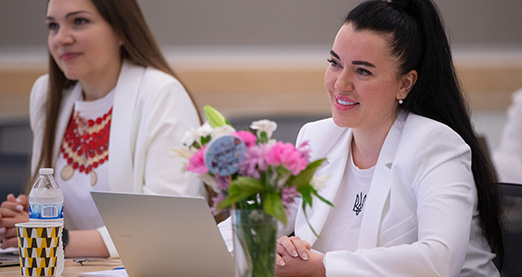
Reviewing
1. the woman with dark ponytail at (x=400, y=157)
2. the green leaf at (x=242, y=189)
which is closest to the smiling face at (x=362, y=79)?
the woman with dark ponytail at (x=400, y=157)

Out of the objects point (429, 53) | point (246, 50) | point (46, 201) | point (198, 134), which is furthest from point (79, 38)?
point (246, 50)

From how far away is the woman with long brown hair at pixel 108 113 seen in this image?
2806 mm

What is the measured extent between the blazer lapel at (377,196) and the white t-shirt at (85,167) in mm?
1238

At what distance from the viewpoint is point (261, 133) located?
1.35 metres

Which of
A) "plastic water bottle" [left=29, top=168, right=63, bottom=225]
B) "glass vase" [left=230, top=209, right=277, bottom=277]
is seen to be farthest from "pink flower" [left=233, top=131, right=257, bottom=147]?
"plastic water bottle" [left=29, top=168, right=63, bottom=225]

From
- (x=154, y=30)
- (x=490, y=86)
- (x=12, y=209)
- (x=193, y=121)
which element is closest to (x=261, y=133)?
(x=12, y=209)

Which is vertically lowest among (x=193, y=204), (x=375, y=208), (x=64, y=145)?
(x=64, y=145)

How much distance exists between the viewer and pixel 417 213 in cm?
181

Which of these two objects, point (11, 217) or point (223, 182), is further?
point (11, 217)

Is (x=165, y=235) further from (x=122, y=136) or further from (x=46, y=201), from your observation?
(x=122, y=136)

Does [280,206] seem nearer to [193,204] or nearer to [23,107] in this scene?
[193,204]

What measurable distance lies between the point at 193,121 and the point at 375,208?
1.18 metres

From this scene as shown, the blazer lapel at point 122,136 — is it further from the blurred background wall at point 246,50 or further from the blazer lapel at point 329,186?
the blurred background wall at point 246,50

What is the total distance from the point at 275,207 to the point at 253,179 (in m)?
0.06
